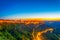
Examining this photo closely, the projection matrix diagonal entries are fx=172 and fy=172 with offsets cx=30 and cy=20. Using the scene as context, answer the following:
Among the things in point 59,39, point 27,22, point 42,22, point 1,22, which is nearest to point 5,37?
point 1,22

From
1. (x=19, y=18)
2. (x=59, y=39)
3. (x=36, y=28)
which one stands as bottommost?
(x=59, y=39)

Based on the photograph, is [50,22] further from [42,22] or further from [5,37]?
[5,37]

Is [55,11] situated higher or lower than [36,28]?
higher

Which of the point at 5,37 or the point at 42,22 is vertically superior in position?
the point at 42,22

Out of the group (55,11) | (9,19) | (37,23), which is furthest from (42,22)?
(9,19)

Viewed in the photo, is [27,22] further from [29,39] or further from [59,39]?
[59,39]
